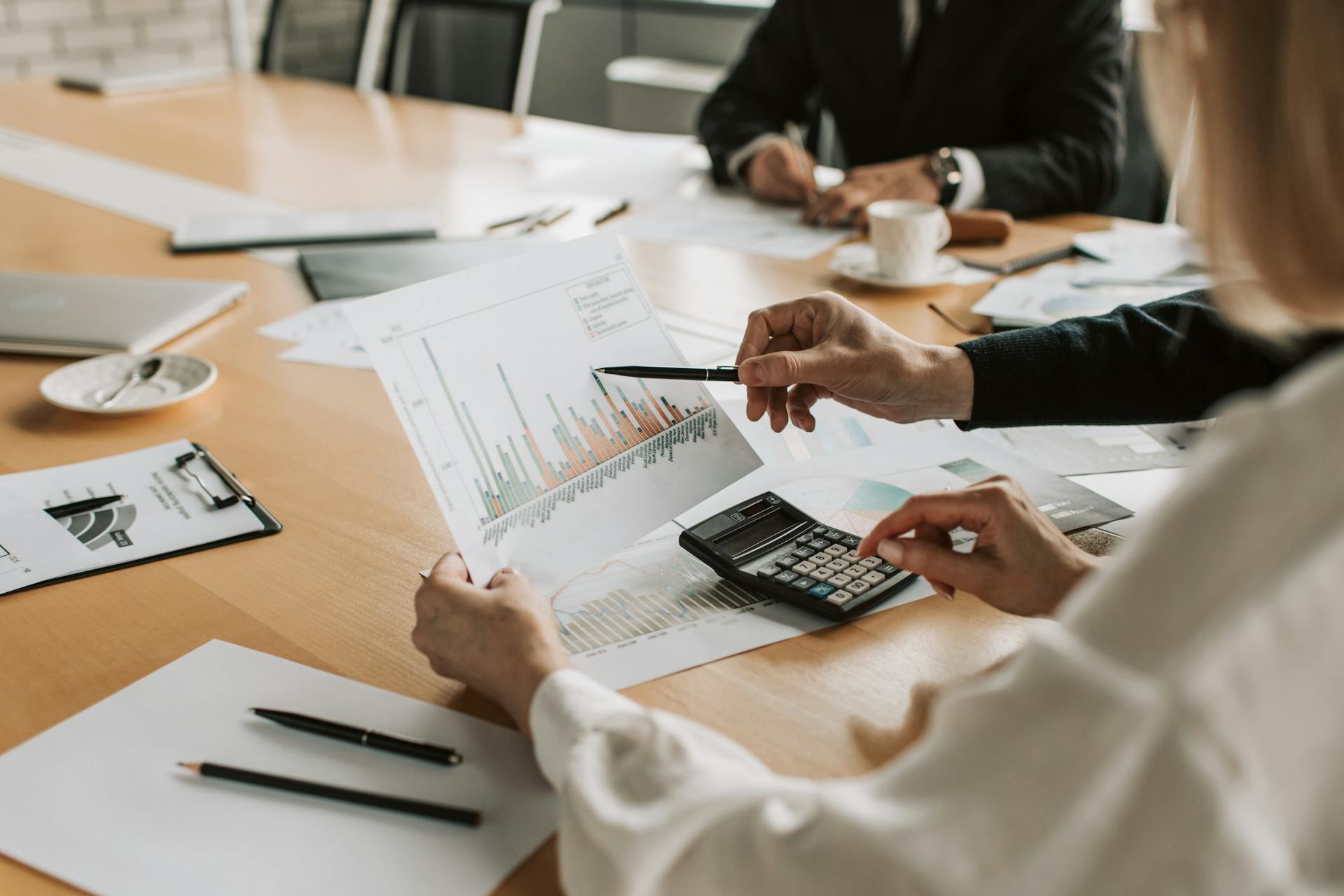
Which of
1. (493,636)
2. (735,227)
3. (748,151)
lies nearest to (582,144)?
(748,151)

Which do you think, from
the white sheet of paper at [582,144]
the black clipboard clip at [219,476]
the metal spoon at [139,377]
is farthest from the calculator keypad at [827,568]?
the white sheet of paper at [582,144]

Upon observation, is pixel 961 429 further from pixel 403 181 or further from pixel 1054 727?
pixel 403 181

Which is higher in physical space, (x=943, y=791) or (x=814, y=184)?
(x=943, y=791)

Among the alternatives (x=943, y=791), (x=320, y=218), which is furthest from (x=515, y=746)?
(x=320, y=218)

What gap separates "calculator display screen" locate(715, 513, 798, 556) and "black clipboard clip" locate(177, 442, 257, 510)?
41 cm

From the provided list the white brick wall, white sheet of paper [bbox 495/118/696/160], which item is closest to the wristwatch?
white sheet of paper [bbox 495/118/696/160]

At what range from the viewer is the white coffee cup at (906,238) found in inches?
55.4

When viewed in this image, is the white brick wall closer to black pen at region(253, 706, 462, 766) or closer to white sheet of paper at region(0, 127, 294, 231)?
white sheet of paper at region(0, 127, 294, 231)

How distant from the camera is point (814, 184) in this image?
1795 millimetres

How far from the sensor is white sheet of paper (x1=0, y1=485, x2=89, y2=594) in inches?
32.5

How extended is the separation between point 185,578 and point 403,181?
1289 millimetres

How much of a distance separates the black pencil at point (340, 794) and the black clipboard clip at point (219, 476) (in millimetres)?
346

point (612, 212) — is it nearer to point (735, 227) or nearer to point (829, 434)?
point (735, 227)

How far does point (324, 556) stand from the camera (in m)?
0.87
